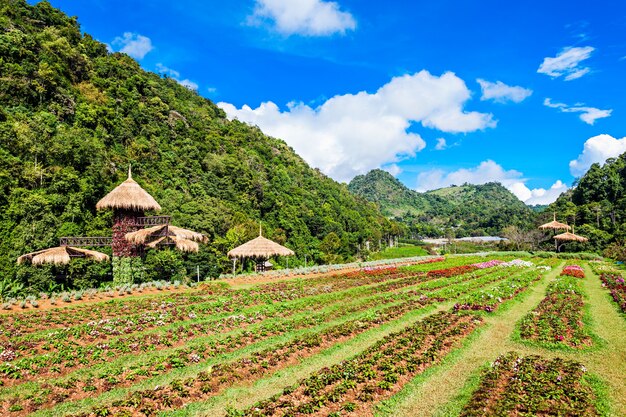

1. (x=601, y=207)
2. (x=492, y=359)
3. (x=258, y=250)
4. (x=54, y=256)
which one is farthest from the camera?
(x=601, y=207)

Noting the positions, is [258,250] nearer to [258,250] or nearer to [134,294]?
[258,250]

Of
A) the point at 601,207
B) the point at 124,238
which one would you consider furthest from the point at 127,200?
the point at 601,207

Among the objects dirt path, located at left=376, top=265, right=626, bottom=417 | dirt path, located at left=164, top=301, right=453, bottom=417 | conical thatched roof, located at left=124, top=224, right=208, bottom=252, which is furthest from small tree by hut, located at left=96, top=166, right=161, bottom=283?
dirt path, located at left=376, top=265, right=626, bottom=417

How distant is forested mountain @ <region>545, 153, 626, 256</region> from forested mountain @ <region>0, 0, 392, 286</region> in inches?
1580

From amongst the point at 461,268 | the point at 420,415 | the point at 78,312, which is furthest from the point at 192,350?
the point at 461,268

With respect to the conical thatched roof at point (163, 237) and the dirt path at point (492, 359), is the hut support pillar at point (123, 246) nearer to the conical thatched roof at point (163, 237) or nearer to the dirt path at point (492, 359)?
the conical thatched roof at point (163, 237)

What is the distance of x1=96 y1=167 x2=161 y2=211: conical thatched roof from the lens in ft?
74.2

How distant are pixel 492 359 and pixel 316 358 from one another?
17.3 feet

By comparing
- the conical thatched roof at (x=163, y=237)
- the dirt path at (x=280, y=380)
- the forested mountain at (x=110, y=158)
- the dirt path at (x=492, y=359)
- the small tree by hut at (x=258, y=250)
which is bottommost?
the dirt path at (x=492, y=359)

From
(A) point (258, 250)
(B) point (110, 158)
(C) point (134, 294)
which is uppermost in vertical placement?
(B) point (110, 158)

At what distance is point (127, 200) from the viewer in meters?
22.8

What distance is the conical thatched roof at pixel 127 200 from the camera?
2262 cm

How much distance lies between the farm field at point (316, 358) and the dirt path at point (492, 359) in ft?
0.15

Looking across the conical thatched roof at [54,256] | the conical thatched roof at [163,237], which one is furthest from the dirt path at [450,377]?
the conical thatched roof at [54,256]
